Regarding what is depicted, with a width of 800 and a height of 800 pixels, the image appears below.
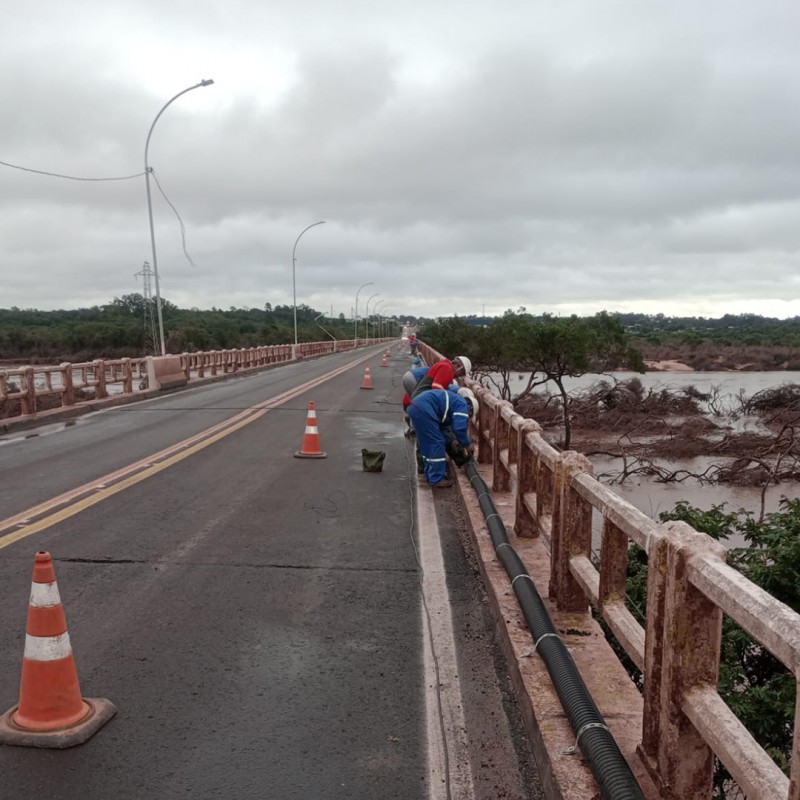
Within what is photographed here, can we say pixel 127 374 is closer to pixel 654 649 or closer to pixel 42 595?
pixel 42 595

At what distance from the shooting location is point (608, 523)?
136 inches

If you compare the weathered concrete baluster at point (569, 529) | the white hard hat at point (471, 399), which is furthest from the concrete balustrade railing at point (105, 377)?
the weathered concrete baluster at point (569, 529)

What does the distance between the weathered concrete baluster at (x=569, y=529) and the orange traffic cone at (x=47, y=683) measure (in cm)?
263

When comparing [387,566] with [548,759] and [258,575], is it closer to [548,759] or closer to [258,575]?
[258,575]

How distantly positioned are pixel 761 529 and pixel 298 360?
147 ft

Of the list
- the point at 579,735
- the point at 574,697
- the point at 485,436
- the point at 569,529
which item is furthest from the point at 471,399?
the point at 579,735

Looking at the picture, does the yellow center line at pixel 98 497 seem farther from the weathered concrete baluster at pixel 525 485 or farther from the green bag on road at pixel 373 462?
the weathered concrete baluster at pixel 525 485

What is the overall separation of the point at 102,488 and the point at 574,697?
6.65 metres

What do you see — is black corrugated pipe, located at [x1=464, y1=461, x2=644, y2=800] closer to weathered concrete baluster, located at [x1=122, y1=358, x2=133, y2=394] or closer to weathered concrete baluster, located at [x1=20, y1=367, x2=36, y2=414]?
weathered concrete baluster, located at [x1=20, y1=367, x2=36, y2=414]

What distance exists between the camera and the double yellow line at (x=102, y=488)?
22.2ft

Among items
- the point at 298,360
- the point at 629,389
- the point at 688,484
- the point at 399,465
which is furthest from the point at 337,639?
the point at 298,360

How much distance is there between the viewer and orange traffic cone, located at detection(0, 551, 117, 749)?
3.33 metres

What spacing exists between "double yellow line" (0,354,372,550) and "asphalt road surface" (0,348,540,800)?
0.04 m

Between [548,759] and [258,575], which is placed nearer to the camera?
[548,759]
